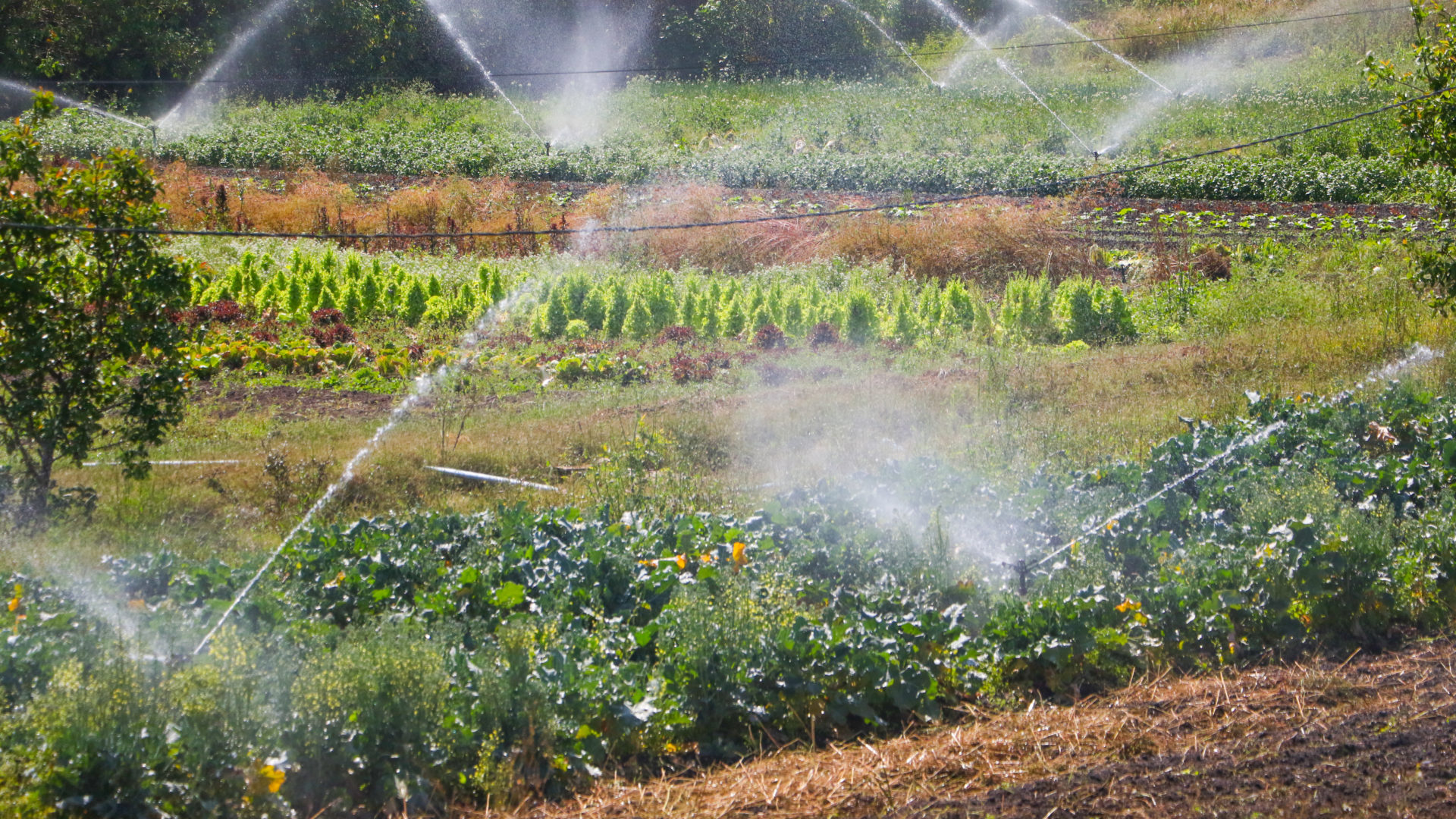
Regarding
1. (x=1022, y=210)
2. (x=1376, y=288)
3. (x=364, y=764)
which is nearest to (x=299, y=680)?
(x=364, y=764)

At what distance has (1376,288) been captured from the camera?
12703 millimetres

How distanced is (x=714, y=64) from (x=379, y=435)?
32535 mm

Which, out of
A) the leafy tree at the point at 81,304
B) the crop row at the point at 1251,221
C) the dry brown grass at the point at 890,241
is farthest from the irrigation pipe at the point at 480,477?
the crop row at the point at 1251,221

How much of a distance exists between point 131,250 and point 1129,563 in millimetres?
5958

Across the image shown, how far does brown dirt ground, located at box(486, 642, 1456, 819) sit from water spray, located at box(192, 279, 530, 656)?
79.4 inches

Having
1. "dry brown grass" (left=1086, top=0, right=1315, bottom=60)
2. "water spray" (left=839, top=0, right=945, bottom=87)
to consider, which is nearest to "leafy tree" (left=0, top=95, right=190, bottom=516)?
"dry brown grass" (left=1086, top=0, right=1315, bottom=60)

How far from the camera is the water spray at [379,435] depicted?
5.20 meters

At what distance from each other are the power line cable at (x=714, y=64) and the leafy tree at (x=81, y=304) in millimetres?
28080

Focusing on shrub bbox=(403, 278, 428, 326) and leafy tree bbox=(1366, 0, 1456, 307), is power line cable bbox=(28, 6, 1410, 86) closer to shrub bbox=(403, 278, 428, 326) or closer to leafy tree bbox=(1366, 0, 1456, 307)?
shrub bbox=(403, 278, 428, 326)

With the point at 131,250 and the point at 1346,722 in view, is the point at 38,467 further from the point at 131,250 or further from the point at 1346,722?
the point at 1346,722

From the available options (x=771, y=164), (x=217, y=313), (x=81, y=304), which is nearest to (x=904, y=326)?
(x=217, y=313)

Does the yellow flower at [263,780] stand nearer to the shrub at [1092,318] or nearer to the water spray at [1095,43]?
the shrub at [1092,318]

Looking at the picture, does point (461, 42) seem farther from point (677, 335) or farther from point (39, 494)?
point (39, 494)

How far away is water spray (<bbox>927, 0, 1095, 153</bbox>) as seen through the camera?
85.5 feet
